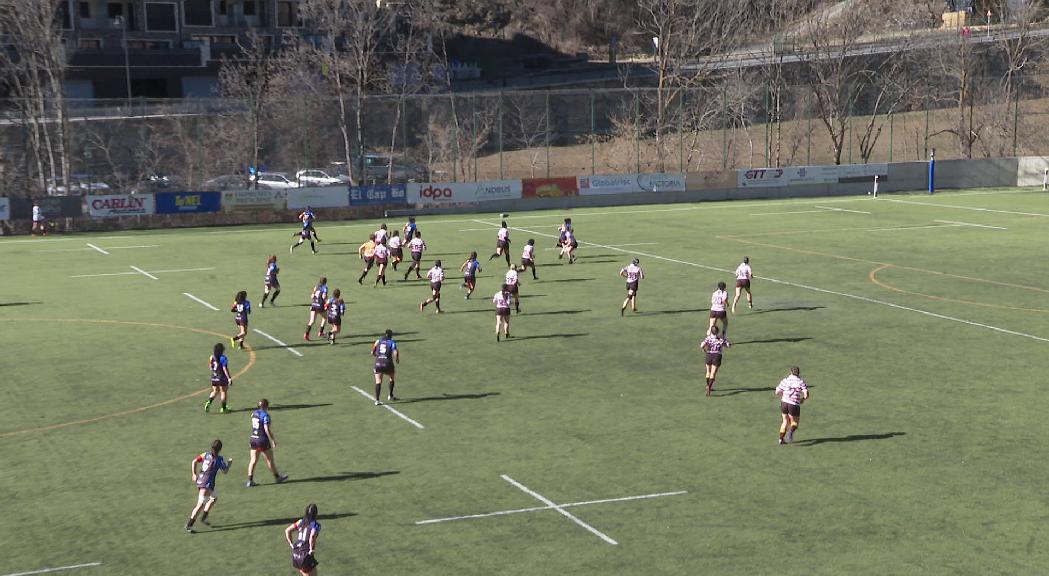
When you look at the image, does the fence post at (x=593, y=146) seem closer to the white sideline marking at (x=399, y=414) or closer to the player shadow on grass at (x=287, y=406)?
the white sideline marking at (x=399, y=414)

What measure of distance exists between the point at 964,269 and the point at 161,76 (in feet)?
265

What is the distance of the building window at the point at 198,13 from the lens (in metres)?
117

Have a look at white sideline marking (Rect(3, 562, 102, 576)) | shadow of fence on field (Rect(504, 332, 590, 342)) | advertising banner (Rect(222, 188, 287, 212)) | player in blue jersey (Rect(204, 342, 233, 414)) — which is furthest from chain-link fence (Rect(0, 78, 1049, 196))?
white sideline marking (Rect(3, 562, 102, 576))

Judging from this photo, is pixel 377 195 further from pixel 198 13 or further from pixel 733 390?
pixel 198 13

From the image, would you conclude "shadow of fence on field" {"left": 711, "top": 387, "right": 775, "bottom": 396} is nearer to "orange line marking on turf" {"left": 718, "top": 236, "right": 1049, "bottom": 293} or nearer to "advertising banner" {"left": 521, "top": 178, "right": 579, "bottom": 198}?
"orange line marking on turf" {"left": 718, "top": 236, "right": 1049, "bottom": 293}

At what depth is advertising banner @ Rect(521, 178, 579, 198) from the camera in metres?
71.3

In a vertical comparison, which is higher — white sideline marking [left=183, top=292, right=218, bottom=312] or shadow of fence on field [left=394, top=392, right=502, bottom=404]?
white sideline marking [left=183, top=292, right=218, bottom=312]

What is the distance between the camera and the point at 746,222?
64625 millimetres

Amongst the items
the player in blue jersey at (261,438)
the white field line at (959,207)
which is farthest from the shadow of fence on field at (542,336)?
the white field line at (959,207)

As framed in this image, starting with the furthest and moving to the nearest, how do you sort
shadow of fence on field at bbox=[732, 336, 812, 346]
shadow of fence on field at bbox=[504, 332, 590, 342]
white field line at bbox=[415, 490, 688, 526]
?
shadow of fence on field at bbox=[504, 332, 590, 342]
shadow of fence on field at bbox=[732, 336, 812, 346]
white field line at bbox=[415, 490, 688, 526]

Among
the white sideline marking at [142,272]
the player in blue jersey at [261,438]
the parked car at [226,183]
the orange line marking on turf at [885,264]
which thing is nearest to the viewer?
the player in blue jersey at [261,438]

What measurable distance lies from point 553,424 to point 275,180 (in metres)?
54.7

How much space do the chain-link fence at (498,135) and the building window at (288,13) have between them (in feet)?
107

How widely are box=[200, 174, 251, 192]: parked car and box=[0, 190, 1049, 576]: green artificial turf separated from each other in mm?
22059
